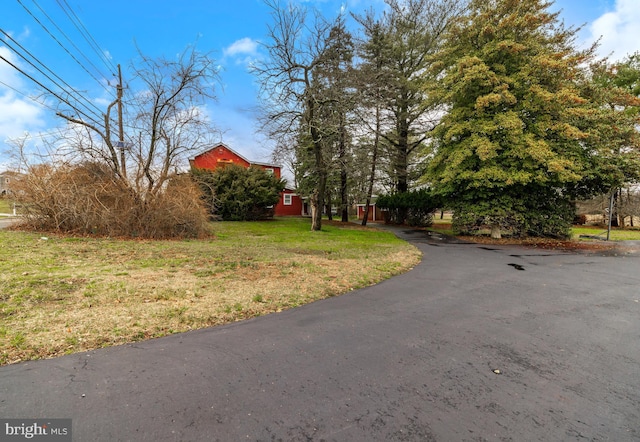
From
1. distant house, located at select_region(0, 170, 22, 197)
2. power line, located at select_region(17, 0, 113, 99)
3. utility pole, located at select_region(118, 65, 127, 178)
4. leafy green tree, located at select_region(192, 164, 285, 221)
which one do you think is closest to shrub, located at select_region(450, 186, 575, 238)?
leafy green tree, located at select_region(192, 164, 285, 221)

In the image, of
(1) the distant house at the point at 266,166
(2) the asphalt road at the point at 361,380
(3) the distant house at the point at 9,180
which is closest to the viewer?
(2) the asphalt road at the point at 361,380

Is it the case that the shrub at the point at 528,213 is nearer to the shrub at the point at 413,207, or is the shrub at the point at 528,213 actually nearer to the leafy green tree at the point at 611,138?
the leafy green tree at the point at 611,138

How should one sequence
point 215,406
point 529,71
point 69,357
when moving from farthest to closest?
point 529,71, point 69,357, point 215,406

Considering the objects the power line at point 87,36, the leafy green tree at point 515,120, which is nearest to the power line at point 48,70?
the power line at point 87,36

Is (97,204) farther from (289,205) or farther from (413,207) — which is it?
(289,205)

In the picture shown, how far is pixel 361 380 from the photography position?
2.40 m

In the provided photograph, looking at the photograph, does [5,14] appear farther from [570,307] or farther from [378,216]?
[378,216]

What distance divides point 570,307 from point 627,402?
258 cm

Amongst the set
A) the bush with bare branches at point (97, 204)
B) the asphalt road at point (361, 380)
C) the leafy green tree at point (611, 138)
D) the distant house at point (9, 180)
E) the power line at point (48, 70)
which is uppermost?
the power line at point (48, 70)

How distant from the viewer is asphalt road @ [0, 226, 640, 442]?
1.89 metres

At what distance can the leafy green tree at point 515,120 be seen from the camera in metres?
11.3

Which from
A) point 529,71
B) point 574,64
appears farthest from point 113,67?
point 574,64

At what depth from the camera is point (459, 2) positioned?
18.2m

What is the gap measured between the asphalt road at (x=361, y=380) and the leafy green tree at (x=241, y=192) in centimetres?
1680
